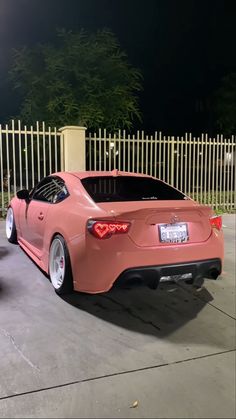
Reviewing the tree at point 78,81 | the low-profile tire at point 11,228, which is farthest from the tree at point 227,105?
the low-profile tire at point 11,228

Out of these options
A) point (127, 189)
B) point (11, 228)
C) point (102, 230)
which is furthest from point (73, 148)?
point (102, 230)

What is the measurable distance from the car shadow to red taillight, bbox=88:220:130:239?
53 cm

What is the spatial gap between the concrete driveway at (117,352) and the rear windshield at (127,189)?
1100 mm

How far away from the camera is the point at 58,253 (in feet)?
14.0

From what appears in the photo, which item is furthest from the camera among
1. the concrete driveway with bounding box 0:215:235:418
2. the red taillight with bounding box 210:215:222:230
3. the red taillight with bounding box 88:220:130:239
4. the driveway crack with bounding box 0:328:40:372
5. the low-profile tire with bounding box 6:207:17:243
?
the low-profile tire with bounding box 6:207:17:243

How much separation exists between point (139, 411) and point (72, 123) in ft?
39.2

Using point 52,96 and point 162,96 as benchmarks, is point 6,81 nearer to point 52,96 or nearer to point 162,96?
point 52,96

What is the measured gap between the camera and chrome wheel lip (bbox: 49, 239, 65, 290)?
4.12 m

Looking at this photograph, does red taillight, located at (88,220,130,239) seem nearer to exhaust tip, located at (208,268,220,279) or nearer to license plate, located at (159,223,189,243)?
license plate, located at (159,223,189,243)

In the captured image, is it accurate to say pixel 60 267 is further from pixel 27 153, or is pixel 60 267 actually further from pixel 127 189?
pixel 27 153

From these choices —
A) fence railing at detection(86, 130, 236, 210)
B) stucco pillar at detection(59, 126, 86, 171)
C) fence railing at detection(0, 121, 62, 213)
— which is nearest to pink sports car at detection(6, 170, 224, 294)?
fence railing at detection(0, 121, 62, 213)

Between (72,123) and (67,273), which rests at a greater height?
(72,123)

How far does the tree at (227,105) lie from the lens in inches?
854

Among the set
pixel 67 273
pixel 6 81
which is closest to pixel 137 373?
pixel 67 273
